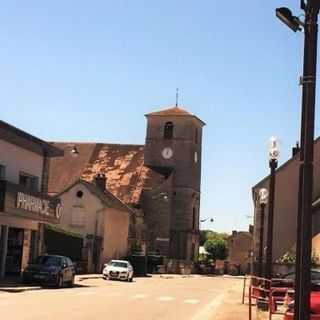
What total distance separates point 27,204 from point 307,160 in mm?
27052

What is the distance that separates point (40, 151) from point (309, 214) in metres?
32.1

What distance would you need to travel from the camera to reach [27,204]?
3472 cm

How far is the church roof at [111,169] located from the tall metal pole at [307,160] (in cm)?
7535

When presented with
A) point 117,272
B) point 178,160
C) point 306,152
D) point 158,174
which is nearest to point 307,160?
point 306,152

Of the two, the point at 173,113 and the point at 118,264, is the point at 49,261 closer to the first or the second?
the point at 118,264

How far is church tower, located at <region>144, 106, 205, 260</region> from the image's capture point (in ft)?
297

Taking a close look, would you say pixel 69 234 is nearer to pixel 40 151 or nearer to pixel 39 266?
pixel 40 151

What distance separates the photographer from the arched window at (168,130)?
92.7 metres

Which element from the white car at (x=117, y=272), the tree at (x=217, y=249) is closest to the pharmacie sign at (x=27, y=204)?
the white car at (x=117, y=272)

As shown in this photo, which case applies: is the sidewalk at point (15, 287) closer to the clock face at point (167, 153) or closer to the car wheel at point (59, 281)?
the car wheel at point (59, 281)

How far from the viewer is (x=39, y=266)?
33.2m

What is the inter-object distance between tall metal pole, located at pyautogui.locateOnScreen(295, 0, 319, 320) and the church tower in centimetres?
8102

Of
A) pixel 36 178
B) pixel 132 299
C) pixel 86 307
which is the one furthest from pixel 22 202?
pixel 86 307

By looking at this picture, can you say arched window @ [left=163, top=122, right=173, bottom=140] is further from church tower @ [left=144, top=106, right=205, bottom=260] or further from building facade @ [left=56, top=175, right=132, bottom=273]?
building facade @ [left=56, top=175, right=132, bottom=273]
